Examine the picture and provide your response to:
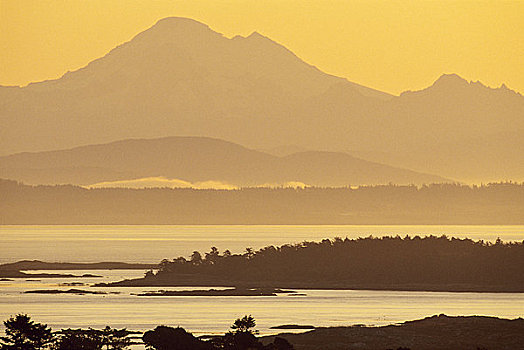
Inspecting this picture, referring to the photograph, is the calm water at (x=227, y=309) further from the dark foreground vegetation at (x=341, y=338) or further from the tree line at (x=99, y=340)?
the tree line at (x=99, y=340)

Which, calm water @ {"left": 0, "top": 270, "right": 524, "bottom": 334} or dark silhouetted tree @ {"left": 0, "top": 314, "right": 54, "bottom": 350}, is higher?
calm water @ {"left": 0, "top": 270, "right": 524, "bottom": 334}

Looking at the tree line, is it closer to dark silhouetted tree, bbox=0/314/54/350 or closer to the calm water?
dark silhouetted tree, bbox=0/314/54/350

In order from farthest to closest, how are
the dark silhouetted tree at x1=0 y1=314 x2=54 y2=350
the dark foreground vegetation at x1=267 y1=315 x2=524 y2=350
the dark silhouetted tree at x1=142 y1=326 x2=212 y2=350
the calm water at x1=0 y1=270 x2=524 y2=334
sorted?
the calm water at x1=0 y1=270 x2=524 y2=334 < the dark foreground vegetation at x1=267 y1=315 x2=524 y2=350 < the dark silhouetted tree at x1=142 y1=326 x2=212 y2=350 < the dark silhouetted tree at x1=0 y1=314 x2=54 y2=350

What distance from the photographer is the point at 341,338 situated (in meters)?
104

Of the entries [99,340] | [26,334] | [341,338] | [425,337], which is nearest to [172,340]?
[99,340]

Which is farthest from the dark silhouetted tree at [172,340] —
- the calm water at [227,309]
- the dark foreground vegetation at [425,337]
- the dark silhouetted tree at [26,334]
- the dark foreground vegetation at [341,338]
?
the calm water at [227,309]

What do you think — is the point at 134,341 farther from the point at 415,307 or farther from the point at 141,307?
the point at 415,307

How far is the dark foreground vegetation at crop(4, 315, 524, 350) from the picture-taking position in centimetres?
8412

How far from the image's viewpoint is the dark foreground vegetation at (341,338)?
8412 cm

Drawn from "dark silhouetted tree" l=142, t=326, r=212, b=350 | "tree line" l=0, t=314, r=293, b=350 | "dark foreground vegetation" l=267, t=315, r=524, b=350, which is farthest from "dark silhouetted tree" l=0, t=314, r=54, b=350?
"dark foreground vegetation" l=267, t=315, r=524, b=350

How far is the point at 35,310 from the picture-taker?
156750 millimetres

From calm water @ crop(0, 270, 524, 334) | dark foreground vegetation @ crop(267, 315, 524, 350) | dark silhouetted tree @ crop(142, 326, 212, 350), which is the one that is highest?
calm water @ crop(0, 270, 524, 334)

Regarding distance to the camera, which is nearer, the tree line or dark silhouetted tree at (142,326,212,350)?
the tree line

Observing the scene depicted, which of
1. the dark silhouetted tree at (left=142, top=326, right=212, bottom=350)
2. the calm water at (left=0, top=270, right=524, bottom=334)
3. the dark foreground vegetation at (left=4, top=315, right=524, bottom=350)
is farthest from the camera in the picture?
the calm water at (left=0, top=270, right=524, bottom=334)
